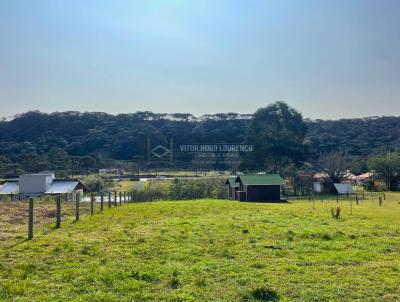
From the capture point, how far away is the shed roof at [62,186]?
51.7 meters

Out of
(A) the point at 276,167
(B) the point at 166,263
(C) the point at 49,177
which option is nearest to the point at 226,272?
(B) the point at 166,263

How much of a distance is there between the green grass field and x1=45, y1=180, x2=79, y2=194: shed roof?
39.4 metres

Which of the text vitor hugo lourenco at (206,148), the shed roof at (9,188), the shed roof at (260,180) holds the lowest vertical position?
the shed roof at (9,188)

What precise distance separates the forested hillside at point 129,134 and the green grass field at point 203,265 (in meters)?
72.6

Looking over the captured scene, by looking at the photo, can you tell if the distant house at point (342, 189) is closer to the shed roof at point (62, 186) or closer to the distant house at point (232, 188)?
the distant house at point (232, 188)

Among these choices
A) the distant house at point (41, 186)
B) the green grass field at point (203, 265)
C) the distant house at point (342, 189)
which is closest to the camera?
the green grass field at point (203, 265)

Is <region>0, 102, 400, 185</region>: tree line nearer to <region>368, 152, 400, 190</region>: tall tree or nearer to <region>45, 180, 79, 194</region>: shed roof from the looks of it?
<region>368, 152, 400, 190</region>: tall tree

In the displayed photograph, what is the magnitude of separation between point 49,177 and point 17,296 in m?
50.4

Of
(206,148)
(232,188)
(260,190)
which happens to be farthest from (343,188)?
(206,148)

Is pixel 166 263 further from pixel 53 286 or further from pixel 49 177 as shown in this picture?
pixel 49 177

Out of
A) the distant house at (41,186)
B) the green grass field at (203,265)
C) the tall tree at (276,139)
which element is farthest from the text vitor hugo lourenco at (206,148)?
the green grass field at (203,265)

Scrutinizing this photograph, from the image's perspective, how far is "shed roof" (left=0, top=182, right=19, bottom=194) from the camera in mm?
53784

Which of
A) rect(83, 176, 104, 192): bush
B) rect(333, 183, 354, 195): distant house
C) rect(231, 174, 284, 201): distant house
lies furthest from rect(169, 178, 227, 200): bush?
rect(333, 183, 354, 195): distant house

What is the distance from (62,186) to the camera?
2103 inches
